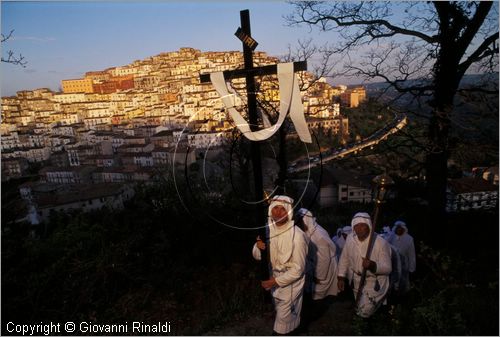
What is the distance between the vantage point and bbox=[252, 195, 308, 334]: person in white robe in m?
3.08

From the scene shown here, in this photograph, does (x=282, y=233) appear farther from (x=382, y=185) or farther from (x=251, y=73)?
(x=251, y=73)

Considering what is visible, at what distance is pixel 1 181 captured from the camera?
15.4 feet

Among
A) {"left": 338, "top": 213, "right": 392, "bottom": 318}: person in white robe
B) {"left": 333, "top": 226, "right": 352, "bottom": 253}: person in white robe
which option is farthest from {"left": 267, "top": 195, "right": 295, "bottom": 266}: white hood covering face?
{"left": 333, "top": 226, "right": 352, "bottom": 253}: person in white robe

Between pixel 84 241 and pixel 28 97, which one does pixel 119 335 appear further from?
pixel 28 97

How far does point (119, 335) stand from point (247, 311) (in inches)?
60.0

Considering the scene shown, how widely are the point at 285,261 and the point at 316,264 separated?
2.70ft

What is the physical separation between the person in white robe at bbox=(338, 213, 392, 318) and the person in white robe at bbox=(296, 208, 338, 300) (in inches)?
11.6

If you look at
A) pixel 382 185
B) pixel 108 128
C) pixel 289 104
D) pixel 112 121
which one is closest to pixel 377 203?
pixel 382 185

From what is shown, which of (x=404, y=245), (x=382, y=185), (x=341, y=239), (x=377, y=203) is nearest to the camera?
(x=382, y=185)

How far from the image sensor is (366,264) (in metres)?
3.22

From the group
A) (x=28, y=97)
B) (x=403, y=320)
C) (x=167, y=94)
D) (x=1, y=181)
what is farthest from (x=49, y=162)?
(x=403, y=320)

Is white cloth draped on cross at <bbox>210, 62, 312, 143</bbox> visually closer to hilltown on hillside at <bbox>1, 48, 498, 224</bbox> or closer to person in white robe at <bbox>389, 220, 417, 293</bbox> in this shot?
hilltown on hillside at <bbox>1, 48, 498, 224</bbox>

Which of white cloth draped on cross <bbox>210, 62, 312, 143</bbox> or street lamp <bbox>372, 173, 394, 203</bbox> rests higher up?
white cloth draped on cross <bbox>210, 62, 312, 143</bbox>

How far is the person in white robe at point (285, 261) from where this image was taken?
3080 mm
